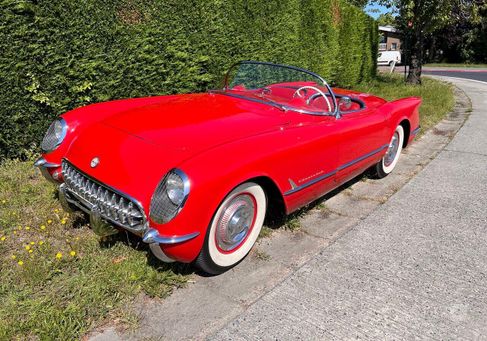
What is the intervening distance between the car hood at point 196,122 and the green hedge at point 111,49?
1.96 metres

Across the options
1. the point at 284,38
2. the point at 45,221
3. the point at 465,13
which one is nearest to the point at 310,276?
the point at 45,221

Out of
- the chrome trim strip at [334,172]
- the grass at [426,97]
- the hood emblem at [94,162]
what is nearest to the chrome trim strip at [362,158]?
the chrome trim strip at [334,172]

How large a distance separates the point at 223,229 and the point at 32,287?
1.22 meters

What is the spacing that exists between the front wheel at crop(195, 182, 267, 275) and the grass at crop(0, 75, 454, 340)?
0.65 ft

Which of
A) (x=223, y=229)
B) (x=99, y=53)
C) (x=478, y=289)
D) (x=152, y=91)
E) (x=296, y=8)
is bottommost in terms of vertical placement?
(x=478, y=289)

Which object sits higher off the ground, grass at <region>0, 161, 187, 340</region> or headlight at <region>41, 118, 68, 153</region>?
headlight at <region>41, 118, 68, 153</region>

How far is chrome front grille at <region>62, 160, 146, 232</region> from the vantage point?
2.26 m

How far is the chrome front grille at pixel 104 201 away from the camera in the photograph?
226cm

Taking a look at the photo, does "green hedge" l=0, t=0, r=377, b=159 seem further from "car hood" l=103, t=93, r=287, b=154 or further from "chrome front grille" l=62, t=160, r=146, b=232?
"chrome front grille" l=62, t=160, r=146, b=232

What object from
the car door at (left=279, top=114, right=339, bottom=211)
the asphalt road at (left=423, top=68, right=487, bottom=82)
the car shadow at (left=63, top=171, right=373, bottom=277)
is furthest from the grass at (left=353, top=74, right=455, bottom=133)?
the asphalt road at (left=423, top=68, right=487, bottom=82)

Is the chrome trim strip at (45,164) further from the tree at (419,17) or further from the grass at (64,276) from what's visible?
the tree at (419,17)

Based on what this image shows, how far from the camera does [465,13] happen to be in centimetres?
1369

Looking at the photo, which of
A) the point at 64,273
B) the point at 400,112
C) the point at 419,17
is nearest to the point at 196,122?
the point at 64,273

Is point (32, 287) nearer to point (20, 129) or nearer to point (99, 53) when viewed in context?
point (20, 129)
